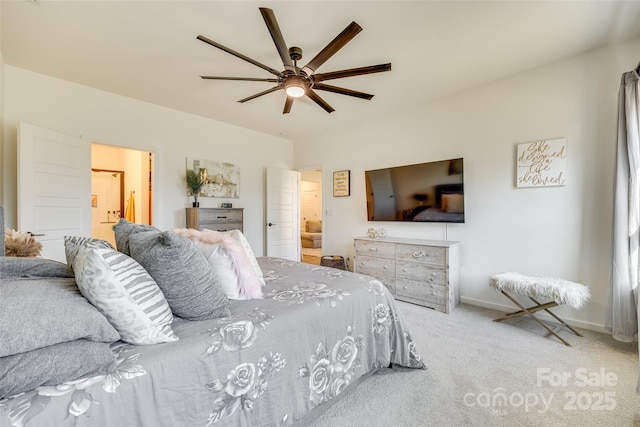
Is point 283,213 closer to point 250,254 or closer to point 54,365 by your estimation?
point 250,254

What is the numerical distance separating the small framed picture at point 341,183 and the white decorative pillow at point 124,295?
3763mm

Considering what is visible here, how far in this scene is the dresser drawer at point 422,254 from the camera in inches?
120

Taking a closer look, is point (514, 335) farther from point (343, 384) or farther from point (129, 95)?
point (129, 95)

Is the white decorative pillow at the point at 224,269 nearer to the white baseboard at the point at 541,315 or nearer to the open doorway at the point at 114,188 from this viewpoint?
the white baseboard at the point at 541,315

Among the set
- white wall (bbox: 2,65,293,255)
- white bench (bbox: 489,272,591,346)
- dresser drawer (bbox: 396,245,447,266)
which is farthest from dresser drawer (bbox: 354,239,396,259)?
white wall (bbox: 2,65,293,255)

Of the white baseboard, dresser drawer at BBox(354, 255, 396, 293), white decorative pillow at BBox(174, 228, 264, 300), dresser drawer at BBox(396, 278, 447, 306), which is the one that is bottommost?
the white baseboard

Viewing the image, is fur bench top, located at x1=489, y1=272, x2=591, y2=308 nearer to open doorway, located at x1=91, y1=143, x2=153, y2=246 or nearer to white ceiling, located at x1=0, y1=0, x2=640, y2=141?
white ceiling, located at x1=0, y1=0, x2=640, y2=141

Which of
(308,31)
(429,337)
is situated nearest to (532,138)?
(429,337)

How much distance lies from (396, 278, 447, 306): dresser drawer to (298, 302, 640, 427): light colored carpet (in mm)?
587

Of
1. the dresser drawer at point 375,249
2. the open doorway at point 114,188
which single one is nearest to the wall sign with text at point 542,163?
the dresser drawer at point 375,249

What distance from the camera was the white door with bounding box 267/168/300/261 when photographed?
500 cm

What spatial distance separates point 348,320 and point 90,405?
1171 millimetres

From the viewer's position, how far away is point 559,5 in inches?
76.2

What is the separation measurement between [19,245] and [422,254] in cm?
354
